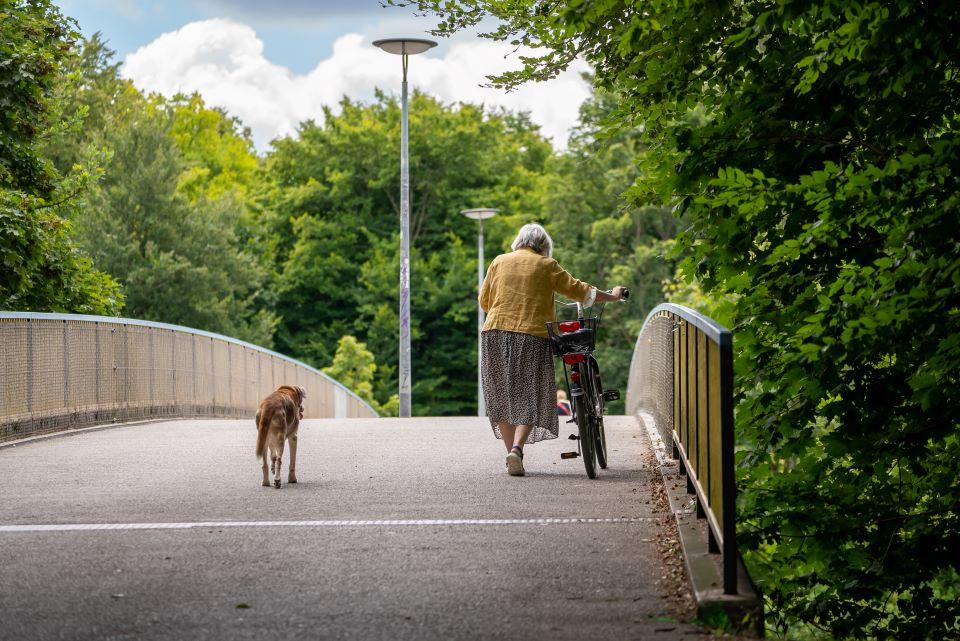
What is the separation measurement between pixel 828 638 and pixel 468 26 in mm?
5072

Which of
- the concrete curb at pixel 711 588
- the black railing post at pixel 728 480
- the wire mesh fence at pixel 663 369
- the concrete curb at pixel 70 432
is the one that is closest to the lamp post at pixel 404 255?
the concrete curb at pixel 70 432

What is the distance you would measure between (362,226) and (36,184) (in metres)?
30.4

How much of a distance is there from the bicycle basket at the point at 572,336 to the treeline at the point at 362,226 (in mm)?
32884

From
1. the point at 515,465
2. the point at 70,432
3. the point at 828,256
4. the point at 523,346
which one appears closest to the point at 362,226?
the point at 70,432

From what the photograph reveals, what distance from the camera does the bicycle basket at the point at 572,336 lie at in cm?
869

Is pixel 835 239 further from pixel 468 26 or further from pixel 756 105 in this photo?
pixel 468 26

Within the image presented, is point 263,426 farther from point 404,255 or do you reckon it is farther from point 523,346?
point 404,255

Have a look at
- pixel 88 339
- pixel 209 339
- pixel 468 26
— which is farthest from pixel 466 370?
pixel 468 26

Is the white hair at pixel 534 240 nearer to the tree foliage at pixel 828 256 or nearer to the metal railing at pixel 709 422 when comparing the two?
the metal railing at pixel 709 422

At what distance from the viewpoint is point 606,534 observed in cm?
623

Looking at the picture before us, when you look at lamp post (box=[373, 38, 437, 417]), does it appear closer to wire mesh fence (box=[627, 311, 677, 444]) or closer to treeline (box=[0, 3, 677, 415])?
wire mesh fence (box=[627, 311, 677, 444])

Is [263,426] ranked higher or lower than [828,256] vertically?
lower

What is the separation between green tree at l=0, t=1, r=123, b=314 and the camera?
1573 cm

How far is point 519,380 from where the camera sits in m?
8.93
